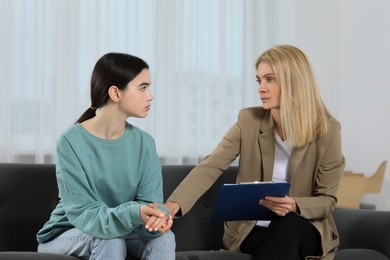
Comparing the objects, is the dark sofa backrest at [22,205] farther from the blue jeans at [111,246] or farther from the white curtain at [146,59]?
the white curtain at [146,59]

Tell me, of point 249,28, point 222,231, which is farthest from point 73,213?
point 249,28

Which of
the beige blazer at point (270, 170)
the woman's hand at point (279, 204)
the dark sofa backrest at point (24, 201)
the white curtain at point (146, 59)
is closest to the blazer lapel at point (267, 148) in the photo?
the beige blazer at point (270, 170)

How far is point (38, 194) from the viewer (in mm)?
2664

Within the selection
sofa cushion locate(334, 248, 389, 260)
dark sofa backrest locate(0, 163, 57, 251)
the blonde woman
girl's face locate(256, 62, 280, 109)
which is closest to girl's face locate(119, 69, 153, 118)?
the blonde woman

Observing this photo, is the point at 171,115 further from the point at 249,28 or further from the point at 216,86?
the point at 249,28

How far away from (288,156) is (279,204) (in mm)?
318

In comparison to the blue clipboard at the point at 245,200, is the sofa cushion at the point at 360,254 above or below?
below

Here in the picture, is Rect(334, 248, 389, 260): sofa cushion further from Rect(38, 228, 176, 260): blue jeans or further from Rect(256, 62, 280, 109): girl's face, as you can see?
Rect(38, 228, 176, 260): blue jeans

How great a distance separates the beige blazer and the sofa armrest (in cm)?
13

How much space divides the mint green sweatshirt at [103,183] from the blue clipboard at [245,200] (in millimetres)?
231

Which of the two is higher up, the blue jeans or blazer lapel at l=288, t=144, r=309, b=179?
blazer lapel at l=288, t=144, r=309, b=179

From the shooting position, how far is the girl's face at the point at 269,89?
2.56m

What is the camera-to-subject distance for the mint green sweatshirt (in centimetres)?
209

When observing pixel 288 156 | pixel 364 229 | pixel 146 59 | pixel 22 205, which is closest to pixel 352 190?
pixel 364 229
